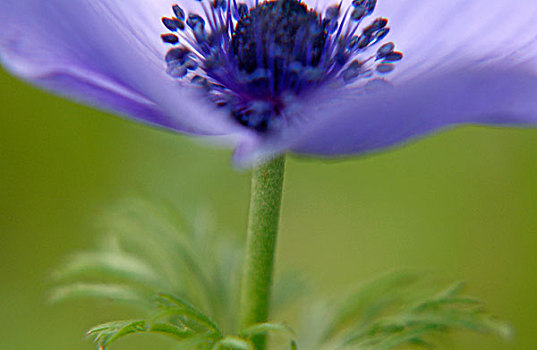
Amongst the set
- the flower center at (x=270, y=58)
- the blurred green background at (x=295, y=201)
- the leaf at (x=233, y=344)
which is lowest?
the leaf at (x=233, y=344)

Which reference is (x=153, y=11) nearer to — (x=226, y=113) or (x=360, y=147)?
(x=226, y=113)

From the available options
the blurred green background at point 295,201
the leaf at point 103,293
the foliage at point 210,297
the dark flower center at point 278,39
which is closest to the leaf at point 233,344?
the foliage at point 210,297

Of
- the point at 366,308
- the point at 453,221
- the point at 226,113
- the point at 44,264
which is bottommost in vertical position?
the point at 366,308

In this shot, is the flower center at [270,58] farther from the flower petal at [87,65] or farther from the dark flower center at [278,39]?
the flower petal at [87,65]

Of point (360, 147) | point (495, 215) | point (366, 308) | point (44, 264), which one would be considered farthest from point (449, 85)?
point (44, 264)

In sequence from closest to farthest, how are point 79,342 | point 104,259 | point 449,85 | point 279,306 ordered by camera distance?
point 449,85 < point 104,259 < point 279,306 < point 79,342

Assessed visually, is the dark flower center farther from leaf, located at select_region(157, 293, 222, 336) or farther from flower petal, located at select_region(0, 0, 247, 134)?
leaf, located at select_region(157, 293, 222, 336)
